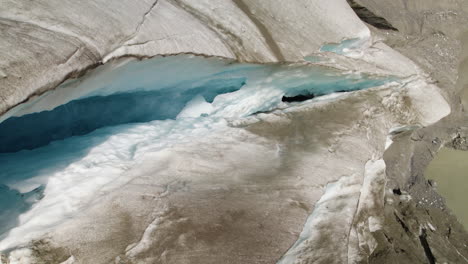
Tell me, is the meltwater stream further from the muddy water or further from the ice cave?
the muddy water

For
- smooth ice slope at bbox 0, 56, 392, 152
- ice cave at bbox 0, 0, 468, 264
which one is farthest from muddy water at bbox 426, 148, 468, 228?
smooth ice slope at bbox 0, 56, 392, 152

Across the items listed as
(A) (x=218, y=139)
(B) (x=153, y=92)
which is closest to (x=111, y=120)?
(B) (x=153, y=92)

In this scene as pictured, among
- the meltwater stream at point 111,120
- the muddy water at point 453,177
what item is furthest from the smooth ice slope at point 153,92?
the muddy water at point 453,177

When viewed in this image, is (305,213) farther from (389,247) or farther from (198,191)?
(389,247)

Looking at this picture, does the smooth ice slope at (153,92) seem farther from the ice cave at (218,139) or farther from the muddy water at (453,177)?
the muddy water at (453,177)

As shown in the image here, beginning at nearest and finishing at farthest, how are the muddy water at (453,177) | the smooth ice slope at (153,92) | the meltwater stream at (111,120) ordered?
the meltwater stream at (111,120), the smooth ice slope at (153,92), the muddy water at (453,177)
